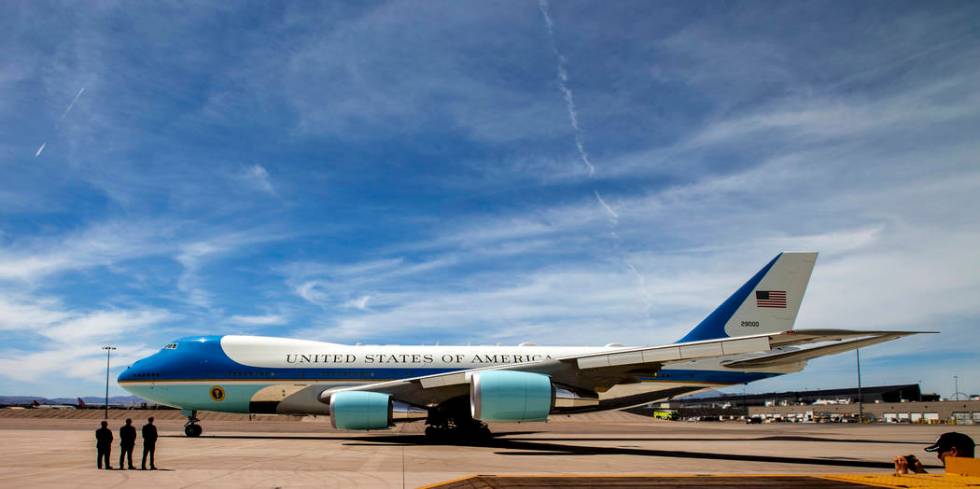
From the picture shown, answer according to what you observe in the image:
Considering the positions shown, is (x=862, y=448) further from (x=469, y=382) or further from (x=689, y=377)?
(x=469, y=382)

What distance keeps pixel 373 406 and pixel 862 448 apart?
16.0 meters

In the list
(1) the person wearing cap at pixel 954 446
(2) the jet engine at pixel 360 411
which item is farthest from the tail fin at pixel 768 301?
(1) the person wearing cap at pixel 954 446

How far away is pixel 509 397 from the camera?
63.4 ft

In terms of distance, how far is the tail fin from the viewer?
2586cm

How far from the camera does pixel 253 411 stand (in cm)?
2544

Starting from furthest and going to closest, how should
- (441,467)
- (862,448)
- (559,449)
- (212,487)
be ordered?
1. (862,448)
2. (559,449)
3. (441,467)
4. (212,487)

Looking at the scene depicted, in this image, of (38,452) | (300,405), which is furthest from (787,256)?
(38,452)

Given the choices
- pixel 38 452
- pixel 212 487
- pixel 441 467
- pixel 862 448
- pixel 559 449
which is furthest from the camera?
pixel 862 448

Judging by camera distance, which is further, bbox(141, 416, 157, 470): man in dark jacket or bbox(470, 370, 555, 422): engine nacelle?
bbox(470, 370, 555, 422): engine nacelle

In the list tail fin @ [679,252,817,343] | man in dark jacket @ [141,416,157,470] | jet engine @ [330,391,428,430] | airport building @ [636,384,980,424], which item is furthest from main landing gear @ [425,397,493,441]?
airport building @ [636,384,980,424]

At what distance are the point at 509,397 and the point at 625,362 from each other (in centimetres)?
350

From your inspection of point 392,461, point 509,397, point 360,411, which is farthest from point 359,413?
point 392,461

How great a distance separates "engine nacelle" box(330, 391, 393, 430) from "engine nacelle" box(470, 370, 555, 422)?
3.34 meters

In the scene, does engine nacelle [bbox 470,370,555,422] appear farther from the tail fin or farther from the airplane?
the tail fin
